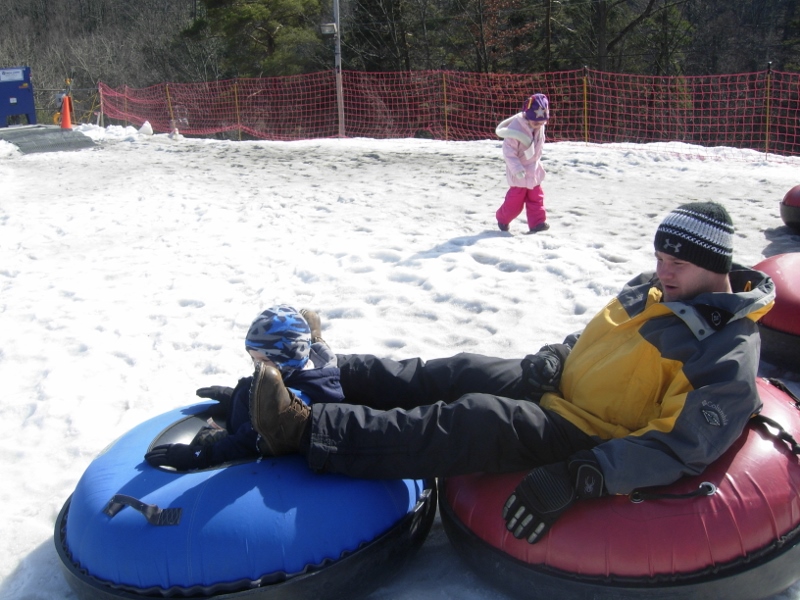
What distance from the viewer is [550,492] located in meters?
2.16

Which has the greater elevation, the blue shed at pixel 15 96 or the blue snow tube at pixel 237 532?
the blue shed at pixel 15 96

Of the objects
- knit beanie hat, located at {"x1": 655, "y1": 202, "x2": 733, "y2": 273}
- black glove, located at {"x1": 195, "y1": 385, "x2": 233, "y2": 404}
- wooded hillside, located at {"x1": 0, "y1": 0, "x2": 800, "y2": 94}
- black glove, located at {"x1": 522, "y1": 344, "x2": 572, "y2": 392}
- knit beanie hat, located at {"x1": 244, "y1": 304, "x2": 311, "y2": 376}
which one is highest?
wooded hillside, located at {"x1": 0, "y1": 0, "x2": 800, "y2": 94}

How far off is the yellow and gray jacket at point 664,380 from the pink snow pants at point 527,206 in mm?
3801

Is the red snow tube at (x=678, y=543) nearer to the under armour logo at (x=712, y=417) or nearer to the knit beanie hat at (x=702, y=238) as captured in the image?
the under armour logo at (x=712, y=417)

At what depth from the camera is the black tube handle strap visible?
2223mm

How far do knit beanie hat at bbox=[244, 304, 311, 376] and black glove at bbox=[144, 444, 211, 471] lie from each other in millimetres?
374

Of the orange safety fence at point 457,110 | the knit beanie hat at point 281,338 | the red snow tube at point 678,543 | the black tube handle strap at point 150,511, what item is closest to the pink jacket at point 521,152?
the knit beanie hat at point 281,338

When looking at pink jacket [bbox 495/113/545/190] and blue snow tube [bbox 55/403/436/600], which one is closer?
blue snow tube [bbox 55/403/436/600]

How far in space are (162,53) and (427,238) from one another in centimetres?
3630

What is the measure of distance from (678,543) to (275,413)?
3.97ft

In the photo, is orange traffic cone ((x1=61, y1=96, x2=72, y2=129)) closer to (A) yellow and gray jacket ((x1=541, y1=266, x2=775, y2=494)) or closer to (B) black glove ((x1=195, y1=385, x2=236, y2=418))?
(B) black glove ((x1=195, y1=385, x2=236, y2=418))

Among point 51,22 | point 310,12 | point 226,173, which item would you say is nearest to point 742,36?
point 310,12

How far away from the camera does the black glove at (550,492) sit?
2.14 meters

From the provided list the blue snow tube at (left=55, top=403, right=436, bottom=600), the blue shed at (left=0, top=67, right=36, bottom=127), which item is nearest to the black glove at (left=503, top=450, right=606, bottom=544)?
the blue snow tube at (left=55, top=403, right=436, bottom=600)
